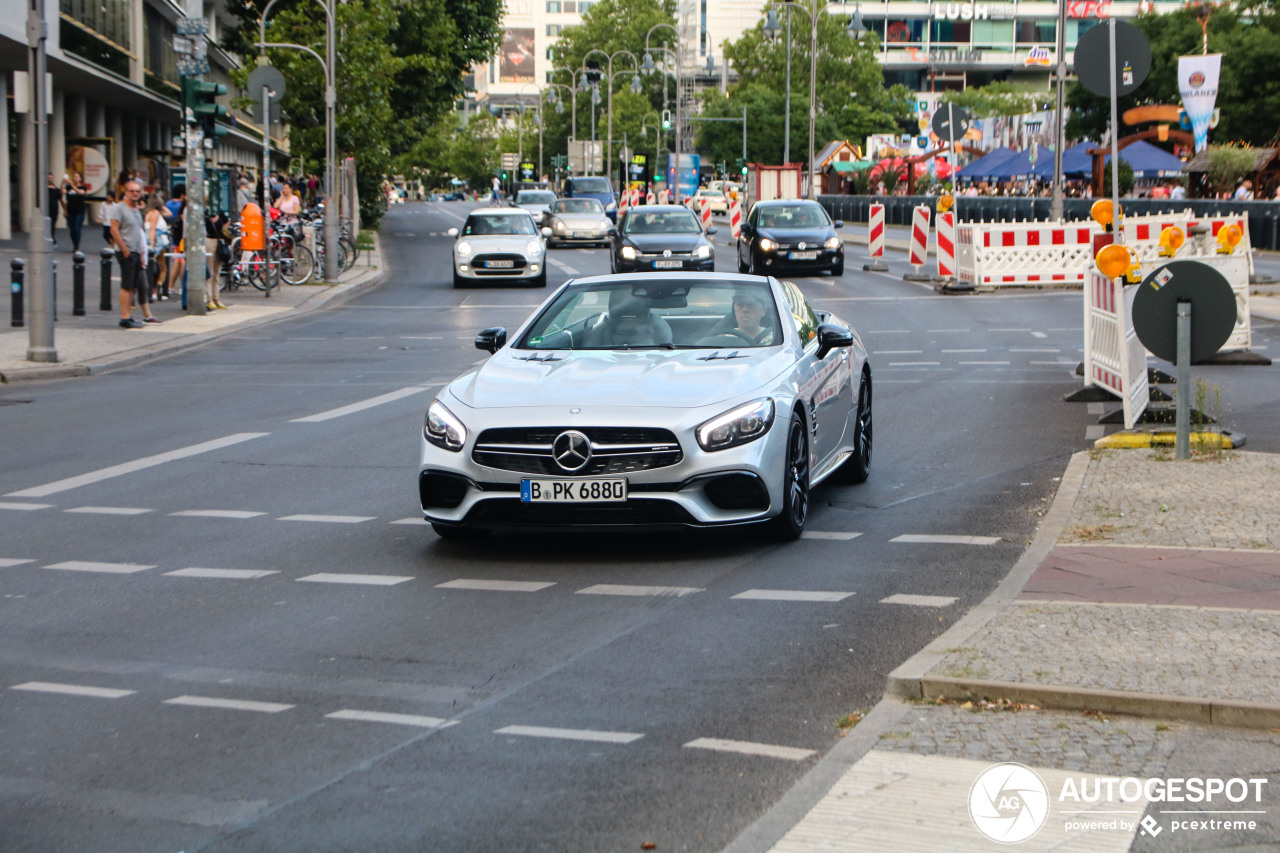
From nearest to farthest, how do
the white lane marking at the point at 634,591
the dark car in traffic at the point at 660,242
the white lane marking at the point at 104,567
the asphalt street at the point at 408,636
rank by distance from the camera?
1. the asphalt street at the point at 408,636
2. the white lane marking at the point at 634,591
3. the white lane marking at the point at 104,567
4. the dark car in traffic at the point at 660,242

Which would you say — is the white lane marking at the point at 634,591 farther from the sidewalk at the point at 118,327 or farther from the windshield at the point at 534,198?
the windshield at the point at 534,198

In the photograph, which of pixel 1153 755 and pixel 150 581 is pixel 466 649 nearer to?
pixel 150 581

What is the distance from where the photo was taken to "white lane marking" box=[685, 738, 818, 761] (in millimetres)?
5066

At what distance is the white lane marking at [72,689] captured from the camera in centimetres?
590

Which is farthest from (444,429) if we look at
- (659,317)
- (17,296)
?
(17,296)

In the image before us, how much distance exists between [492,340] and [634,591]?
2635 mm

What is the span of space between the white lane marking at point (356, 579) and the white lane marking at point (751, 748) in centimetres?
293

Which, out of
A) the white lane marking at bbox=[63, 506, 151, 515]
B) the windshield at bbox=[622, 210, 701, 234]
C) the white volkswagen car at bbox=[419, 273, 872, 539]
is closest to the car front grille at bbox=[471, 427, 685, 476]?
the white volkswagen car at bbox=[419, 273, 872, 539]

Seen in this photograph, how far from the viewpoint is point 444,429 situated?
8383mm

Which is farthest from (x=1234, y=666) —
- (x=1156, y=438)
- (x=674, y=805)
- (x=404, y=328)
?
(x=404, y=328)

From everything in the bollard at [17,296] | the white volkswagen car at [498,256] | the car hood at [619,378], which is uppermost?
the white volkswagen car at [498,256]

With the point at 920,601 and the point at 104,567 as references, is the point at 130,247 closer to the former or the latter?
the point at 104,567

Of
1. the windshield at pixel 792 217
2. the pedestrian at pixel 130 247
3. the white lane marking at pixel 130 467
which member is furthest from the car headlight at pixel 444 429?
the windshield at pixel 792 217

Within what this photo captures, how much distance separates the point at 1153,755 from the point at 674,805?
1413 millimetres
